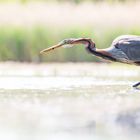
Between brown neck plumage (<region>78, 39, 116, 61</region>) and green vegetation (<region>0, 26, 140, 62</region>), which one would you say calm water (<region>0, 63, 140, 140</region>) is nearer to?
brown neck plumage (<region>78, 39, 116, 61</region>)

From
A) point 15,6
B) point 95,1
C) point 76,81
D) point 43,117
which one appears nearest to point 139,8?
point 95,1

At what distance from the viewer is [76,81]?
8.34 m

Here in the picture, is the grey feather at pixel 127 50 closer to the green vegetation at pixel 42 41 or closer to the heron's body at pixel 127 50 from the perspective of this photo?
the heron's body at pixel 127 50

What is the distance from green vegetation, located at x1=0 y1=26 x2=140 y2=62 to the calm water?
4.40 m

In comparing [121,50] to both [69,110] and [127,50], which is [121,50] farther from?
[69,110]

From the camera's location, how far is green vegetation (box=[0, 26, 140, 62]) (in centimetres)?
1299

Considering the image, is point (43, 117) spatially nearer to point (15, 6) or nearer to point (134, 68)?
point (134, 68)

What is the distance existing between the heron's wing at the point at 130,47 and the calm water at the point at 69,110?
0.27 metres

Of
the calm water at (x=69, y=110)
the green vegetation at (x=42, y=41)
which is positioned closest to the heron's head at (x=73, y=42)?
the calm water at (x=69, y=110)

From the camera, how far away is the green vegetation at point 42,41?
512 inches

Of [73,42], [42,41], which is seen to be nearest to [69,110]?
[73,42]

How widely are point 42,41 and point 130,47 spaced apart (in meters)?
5.61

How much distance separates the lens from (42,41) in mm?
13461

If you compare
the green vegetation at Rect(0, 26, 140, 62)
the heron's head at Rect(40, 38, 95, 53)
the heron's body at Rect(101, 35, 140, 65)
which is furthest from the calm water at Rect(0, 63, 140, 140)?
the green vegetation at Rect(0, 26, 140, 62)
